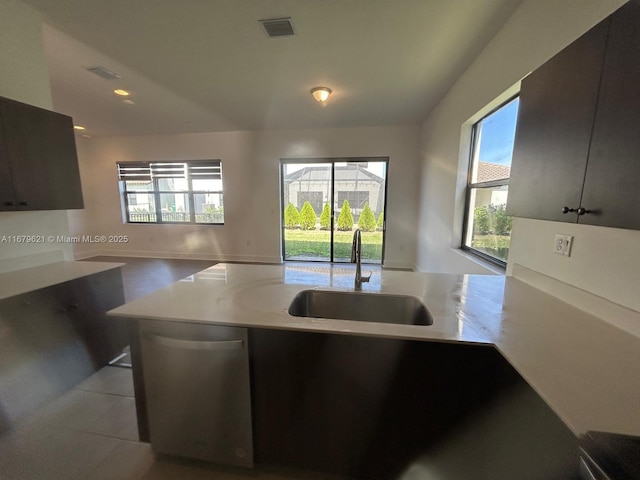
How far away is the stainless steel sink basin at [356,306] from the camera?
1.46 m

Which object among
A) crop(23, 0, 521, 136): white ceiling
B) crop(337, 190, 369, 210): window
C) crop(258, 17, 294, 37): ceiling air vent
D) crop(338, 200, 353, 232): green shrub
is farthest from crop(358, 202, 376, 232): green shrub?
crop(258, 17, 294, 37): ceiling air vent

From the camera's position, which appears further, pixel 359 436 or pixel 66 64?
pixel 66 64

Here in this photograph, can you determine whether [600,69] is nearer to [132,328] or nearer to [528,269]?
[528,269]

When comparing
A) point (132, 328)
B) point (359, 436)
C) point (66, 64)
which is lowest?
point (359, 436)

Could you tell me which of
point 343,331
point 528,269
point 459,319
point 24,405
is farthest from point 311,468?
A: point 24,405

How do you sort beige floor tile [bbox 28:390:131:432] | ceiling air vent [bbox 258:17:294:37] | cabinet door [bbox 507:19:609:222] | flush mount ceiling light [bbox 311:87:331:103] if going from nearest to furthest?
cabinet door [bbox 507:19:609:222], beige floor tile [bbox 28:390:131:432], ceiling air vent [bbox 258:17:294:37], flush mount ceiling light [bbox 311:87:331:103]

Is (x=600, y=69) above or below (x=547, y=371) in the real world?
above

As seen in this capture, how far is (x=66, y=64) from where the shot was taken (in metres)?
2.64

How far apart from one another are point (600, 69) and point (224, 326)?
168cm

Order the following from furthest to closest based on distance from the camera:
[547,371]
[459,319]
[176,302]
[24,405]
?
[24,405], [176,302], [459,319], [547,371]

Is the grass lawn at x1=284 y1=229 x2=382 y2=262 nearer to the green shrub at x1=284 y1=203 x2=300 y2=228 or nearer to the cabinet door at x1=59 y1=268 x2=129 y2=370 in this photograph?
the green shrub at x1=284 y1=203 x2=300 y2=228

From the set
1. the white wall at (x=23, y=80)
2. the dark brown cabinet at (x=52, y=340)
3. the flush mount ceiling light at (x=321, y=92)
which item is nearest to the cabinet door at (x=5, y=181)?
the white wall at (x=23, y=80)

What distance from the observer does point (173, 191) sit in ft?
18.7

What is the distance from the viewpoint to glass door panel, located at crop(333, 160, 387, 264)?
5.05m
